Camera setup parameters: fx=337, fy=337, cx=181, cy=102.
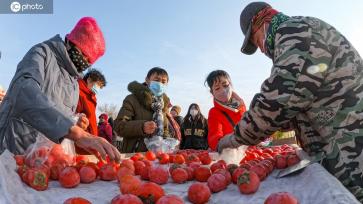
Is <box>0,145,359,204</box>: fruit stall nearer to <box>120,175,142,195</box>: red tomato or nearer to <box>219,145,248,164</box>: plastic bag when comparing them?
<box>120,175,142,195</box>: red tomato

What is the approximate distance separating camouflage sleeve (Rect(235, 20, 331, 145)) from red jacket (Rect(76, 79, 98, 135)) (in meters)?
3.44

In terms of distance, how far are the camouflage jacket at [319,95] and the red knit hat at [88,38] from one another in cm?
200

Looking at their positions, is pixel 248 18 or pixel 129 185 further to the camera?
pixel 248 18

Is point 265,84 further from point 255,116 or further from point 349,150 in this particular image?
point 349,150

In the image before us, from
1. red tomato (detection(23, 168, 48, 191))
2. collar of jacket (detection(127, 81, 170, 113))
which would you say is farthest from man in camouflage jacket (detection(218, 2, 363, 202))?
collar of jacket (detection(127, 81, 170, 113))

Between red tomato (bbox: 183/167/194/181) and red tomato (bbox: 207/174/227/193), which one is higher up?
red tomato (bbox: 207/174/227/193)

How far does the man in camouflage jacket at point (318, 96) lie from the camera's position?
1749 mm

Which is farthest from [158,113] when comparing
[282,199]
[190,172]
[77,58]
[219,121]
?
[282,199]

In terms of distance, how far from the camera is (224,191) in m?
1.80

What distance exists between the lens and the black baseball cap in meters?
2.36

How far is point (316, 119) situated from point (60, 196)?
1.40 m

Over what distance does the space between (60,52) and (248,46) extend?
67.9 inches

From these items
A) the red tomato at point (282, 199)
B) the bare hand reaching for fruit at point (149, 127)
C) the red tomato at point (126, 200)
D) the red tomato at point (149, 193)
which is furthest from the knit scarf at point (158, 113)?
the red tomato at point (282, 199)

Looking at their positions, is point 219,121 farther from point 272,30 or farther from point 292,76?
point 292,76
